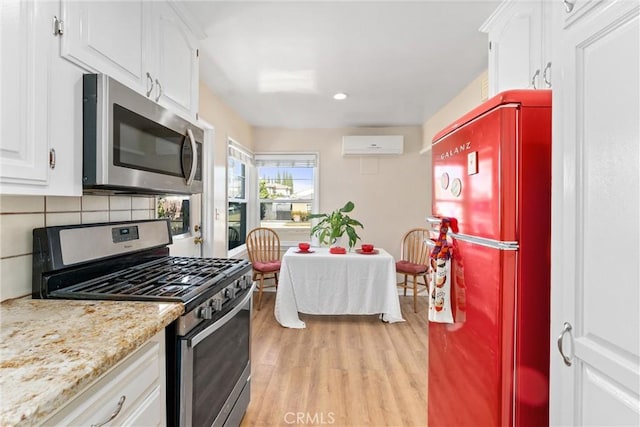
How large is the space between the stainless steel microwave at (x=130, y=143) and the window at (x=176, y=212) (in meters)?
0.94

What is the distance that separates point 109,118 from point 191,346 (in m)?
0.84

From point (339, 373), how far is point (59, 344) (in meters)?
1.95

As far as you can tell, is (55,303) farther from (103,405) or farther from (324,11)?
(324,11)

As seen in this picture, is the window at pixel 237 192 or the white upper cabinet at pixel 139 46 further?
the window at pixel 237 192

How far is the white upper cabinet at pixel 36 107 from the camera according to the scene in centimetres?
85

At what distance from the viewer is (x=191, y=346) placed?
1.15 metres

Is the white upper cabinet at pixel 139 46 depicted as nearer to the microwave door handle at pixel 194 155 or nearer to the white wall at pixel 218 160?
the microwave door handle at pixel 194 155

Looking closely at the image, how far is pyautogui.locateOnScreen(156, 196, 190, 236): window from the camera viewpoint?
251 centimetres

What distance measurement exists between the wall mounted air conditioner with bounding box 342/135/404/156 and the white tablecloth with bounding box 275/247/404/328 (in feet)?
5.61

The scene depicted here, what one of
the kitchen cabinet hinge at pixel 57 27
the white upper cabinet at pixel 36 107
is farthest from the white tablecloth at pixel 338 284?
the kitchen cabinet hinge at pixel 57 27

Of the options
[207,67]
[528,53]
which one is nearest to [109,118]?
[207,67]

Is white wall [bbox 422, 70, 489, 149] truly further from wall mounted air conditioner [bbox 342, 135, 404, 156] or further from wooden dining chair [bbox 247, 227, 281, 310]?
wooden dining chair [bbox 247, 227, 281, 310]

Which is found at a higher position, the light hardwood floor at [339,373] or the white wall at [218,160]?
the white wall at [218,160]

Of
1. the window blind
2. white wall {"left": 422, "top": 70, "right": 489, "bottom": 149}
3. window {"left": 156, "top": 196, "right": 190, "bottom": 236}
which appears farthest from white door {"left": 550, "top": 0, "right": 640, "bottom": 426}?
the window blind
